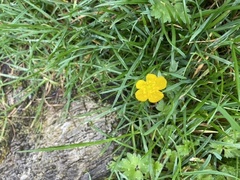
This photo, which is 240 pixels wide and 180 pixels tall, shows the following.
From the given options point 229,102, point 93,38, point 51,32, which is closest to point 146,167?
point 229,102

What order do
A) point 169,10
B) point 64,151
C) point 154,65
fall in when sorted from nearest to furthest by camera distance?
point 169,10 < point 154,65 < point 64,151

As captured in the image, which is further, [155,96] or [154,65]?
[154,65]

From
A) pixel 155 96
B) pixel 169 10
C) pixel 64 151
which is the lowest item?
pixel 64 151

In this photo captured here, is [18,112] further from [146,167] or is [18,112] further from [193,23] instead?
[193,23]

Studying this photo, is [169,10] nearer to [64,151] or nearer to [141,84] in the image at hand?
[141,84]

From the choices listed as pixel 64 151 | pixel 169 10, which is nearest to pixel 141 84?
pixel 169 10
